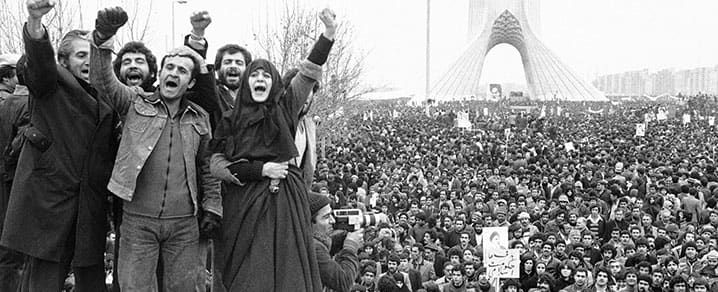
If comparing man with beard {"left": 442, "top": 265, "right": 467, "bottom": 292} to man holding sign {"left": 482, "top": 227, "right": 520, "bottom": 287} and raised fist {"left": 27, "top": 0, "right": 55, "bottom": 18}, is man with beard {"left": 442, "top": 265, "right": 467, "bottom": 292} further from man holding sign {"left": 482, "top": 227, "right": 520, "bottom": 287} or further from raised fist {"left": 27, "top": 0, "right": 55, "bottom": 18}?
raised fist {"left": 27, "top": 0, "right": 55, "bottom": 18}

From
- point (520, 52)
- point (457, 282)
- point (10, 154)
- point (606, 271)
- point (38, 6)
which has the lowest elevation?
point (457, 282)

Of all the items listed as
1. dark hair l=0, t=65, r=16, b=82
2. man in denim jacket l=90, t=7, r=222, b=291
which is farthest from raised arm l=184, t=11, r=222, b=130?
dark hair l=0, t=65, r=16, b=82

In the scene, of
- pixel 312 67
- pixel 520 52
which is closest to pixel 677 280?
pixel 312 67

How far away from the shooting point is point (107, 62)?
368cm

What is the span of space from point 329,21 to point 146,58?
1.02 m

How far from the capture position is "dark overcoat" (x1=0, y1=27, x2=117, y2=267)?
3.85 meters

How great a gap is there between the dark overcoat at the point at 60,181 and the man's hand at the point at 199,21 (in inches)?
25.2

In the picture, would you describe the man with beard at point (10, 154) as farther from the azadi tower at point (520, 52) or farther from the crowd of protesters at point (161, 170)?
the azadi tower at point (520, 52)

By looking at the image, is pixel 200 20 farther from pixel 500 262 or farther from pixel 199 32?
pixel 500 262

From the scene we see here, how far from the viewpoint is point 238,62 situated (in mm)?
4391

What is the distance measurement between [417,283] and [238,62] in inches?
181

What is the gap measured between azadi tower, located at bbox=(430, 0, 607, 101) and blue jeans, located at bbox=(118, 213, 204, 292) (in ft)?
213

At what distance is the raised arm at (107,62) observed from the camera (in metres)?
3.55

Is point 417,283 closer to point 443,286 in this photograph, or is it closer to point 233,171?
point 443,286
